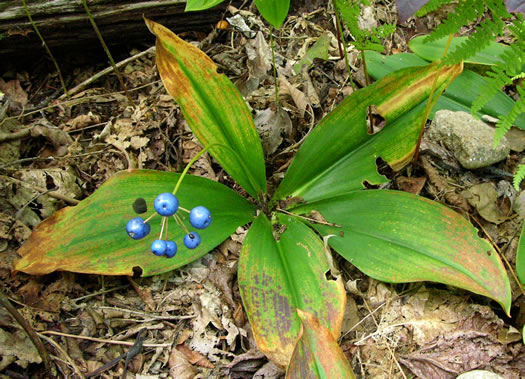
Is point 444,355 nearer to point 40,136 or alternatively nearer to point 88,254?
point 88,254

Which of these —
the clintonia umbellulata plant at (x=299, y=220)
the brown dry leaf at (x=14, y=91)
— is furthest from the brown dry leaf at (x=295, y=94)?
the brown dry leaf at (x=14, y=91)

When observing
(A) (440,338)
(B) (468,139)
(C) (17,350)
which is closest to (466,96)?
(B) (468,139)

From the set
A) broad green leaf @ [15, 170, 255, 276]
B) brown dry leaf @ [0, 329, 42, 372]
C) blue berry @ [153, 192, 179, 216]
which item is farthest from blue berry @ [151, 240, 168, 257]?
brown dry leaf @ [0, 329, 42, 372]

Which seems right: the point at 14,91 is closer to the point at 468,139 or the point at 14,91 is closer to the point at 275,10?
the point at 275,10

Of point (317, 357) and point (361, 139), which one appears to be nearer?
point (317, 357)

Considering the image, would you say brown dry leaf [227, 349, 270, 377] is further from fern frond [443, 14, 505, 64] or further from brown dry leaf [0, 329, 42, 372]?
fern frond [443, 14, 505, 64]

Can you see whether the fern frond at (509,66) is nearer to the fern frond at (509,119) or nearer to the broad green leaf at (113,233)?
the fern frond at (509,119)
